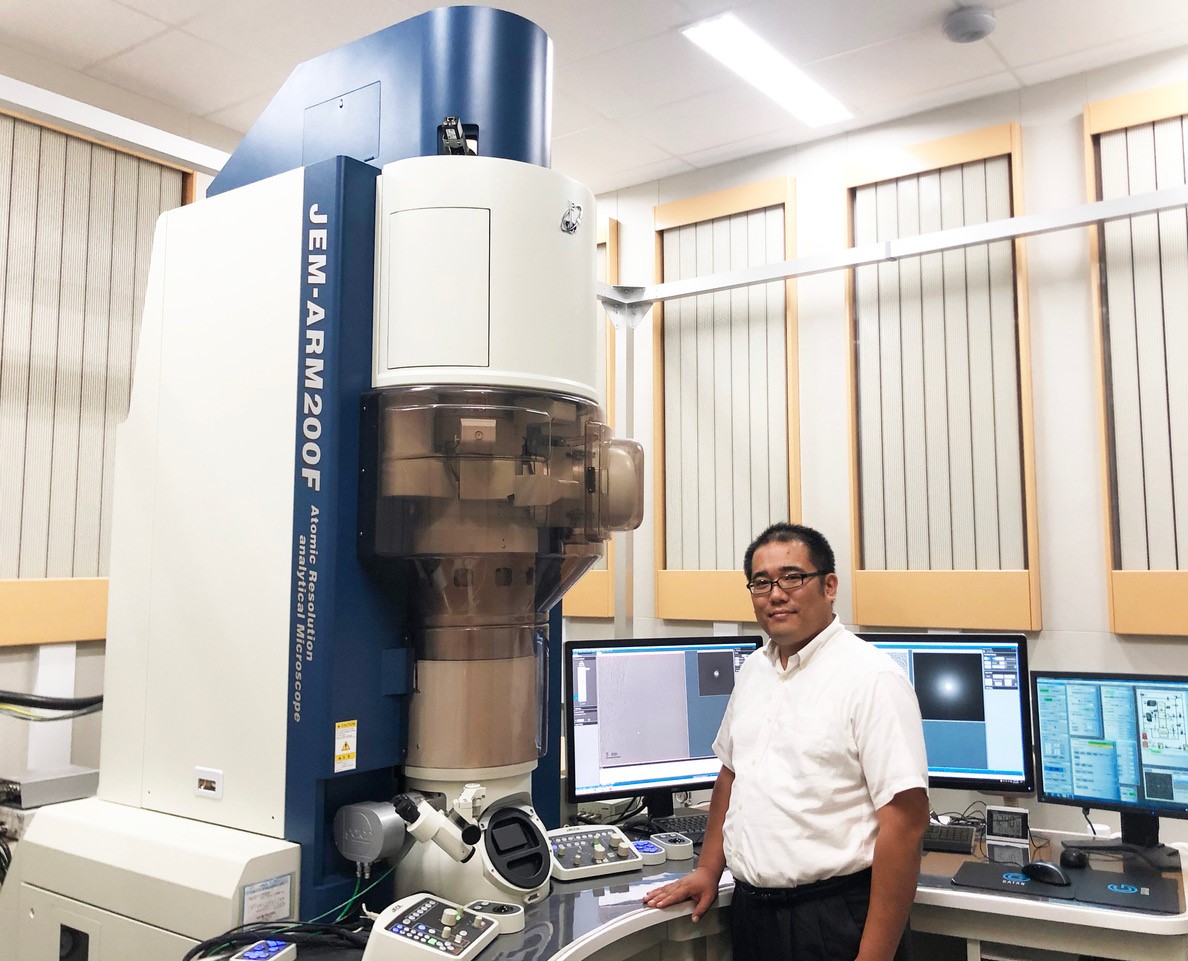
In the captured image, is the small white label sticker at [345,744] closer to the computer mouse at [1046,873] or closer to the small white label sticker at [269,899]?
the small white label sticker at [269,899]

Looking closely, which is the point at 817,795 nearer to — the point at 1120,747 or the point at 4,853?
the point at 1120,747

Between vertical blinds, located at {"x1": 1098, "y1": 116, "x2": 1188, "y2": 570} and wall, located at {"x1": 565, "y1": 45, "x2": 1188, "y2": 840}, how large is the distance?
0.07m

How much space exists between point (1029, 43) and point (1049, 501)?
1.38m

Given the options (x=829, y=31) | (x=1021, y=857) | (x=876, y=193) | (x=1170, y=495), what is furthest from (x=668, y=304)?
(x=1021, y=857)

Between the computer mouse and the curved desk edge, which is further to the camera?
the computer mouse

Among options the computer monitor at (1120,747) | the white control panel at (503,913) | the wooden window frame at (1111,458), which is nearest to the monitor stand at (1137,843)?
the computer monitor at (1120,747)

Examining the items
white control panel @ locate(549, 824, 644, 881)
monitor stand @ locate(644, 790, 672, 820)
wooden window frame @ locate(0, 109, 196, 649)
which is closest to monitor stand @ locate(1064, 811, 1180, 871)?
monitor stand @ locate(644, 790, 672, 820)

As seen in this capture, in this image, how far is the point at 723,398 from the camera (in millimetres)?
3910

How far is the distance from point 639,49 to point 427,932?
2.51 meters

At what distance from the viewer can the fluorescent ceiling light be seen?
2906mm

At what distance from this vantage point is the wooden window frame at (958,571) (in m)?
3.10

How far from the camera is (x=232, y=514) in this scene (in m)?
1.80

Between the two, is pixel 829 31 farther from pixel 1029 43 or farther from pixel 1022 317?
pixel 1022 317

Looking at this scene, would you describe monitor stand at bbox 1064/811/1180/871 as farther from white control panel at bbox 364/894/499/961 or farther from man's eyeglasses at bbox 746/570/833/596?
white control panel at bbox 364/894/499/961
